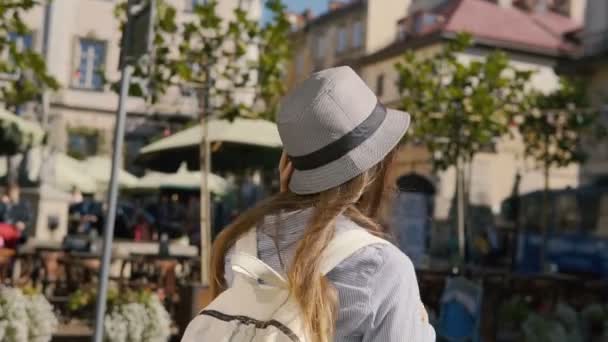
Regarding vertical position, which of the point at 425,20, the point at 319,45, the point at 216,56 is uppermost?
the point at 319,45

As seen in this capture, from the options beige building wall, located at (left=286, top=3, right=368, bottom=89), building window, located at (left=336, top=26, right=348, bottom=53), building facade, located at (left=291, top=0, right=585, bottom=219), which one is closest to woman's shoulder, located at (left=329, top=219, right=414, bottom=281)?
building facade, located at (left=291, top=0, right=585, bottom=219)

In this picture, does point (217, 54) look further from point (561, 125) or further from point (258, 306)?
point (561, 125)

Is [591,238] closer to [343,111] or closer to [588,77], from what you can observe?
[588,77]

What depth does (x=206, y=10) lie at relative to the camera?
37.1 ft

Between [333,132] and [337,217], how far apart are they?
182 mm

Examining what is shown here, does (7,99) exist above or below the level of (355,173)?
above

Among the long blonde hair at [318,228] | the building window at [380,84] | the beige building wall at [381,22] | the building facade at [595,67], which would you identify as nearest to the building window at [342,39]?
the beige building wall at [381,22]

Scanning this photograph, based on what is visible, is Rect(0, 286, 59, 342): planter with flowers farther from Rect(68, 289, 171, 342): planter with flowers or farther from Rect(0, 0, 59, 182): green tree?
Rect(0, 0, 59, 182): green tree

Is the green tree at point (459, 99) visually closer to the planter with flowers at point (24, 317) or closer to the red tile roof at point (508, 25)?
the planter with flowers at point (24, 317)

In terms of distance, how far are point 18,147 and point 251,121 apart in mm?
3168

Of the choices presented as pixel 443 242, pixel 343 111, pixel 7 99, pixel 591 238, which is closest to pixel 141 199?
pixel 443 242

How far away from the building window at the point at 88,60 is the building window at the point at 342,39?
22.3 meters

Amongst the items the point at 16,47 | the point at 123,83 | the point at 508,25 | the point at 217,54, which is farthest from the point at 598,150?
the point at 123,83

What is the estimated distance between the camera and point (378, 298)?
201 centimetres
